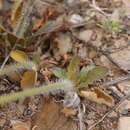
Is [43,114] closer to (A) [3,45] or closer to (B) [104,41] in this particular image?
(A) [3,45]

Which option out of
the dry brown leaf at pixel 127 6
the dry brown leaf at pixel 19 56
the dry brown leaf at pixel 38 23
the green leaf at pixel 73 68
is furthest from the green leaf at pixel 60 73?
the dry brown leaf at pixel 127 6

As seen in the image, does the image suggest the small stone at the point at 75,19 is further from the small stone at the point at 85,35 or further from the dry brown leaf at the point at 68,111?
the dry brown leaf at the point at 68,111

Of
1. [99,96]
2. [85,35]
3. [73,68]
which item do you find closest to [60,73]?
[73,68]

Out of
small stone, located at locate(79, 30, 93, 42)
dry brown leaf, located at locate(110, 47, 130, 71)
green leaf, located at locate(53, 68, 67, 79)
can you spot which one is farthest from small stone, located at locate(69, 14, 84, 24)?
green leaf, located at locate(53, 68, 67, 79)

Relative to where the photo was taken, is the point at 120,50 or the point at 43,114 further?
the point at 120,50

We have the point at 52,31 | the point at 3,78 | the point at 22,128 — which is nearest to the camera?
the point at 22,128

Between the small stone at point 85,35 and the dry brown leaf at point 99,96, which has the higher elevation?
the small stone at point 85,35

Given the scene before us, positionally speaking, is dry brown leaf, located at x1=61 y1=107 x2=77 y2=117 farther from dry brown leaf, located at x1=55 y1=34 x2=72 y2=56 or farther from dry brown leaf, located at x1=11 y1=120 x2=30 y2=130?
dry brown leaf, located at x1=55 y1=34 x2=72 y2=56

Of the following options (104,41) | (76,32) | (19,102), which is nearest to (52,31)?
(76,32)
